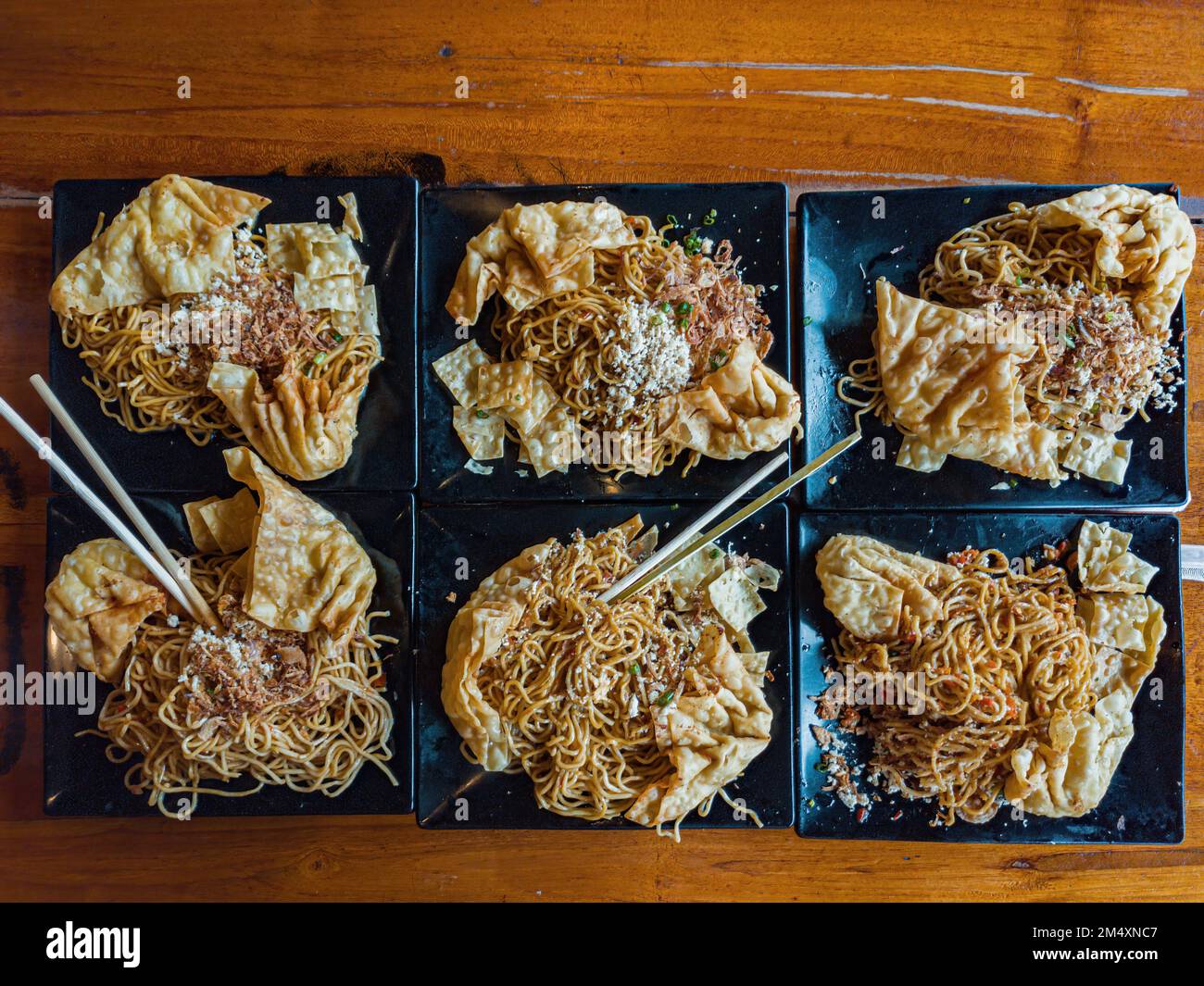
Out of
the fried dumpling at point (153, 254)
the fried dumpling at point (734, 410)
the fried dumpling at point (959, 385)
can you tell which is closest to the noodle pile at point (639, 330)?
the fried dumpling at point (734, 410)

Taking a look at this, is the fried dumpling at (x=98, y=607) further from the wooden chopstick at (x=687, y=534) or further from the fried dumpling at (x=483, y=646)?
the wooden chopstick at (x=687, y=534)

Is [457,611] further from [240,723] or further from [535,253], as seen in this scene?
[535,253]

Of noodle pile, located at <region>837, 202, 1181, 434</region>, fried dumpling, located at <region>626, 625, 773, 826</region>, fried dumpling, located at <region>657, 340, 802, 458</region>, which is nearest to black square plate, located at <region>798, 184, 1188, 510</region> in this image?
noodle pile, located at <region>837, 202, 1181, 434</region>

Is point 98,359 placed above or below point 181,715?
above

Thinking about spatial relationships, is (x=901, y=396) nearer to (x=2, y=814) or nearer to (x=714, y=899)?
(x=714, y=899)

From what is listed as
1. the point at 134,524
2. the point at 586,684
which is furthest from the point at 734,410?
the point at 134,524

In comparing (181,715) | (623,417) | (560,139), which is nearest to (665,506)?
(623,417)

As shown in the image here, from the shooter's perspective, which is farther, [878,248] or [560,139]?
[560,139]
